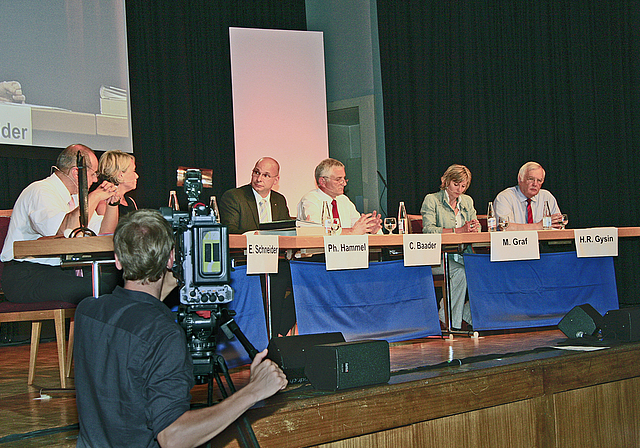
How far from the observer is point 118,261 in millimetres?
1363

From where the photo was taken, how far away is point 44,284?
2.78m

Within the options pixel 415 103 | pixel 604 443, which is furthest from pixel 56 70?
pixel 604 443

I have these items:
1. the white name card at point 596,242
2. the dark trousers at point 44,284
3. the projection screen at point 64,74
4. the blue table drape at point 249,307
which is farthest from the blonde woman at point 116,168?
the white name card at point 596,242

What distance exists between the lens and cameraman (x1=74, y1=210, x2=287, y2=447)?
49.0 inches

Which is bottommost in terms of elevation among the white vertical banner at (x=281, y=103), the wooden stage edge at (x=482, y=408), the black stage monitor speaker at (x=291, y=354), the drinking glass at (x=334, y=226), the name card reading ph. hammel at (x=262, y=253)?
the wooden stage edge at (x=482, y=408)

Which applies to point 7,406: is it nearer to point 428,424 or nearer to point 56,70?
point 428,424

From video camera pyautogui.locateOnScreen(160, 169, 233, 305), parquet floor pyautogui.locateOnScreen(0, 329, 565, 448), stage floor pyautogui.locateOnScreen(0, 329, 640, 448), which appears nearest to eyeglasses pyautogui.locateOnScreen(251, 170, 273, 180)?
parquet floor pyautogui.locateOnScreen(0, 329, 565, 448)

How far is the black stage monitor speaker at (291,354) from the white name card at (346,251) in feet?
2.34

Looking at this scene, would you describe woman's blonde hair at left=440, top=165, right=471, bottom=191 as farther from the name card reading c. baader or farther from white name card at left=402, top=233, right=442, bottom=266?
white name card at left=402, top=233, right=442, bottom=266

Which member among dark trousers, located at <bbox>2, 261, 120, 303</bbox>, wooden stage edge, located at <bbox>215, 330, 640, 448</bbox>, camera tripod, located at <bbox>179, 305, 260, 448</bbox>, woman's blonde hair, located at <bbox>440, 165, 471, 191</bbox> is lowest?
wooden stage edge, located at <bbox>215, 330, 640, 448</bbox>

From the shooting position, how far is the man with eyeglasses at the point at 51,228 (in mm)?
2770

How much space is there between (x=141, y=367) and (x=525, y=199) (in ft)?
12.9

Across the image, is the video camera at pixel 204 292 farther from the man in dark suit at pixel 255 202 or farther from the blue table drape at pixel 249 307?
the man in dark suit at pixel 255 202

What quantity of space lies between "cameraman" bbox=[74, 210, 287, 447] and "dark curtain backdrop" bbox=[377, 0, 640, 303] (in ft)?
16.2
